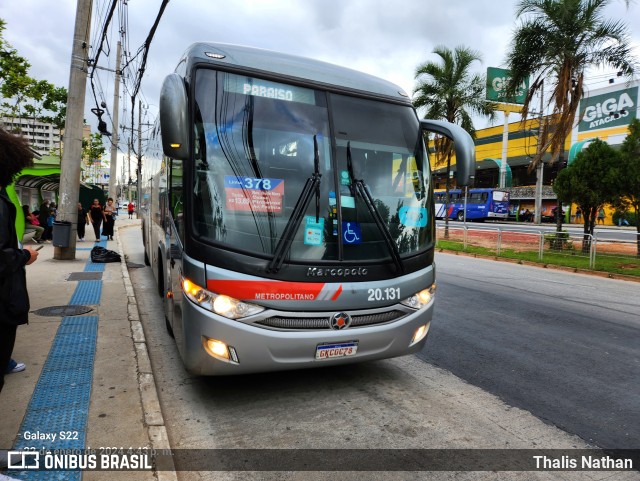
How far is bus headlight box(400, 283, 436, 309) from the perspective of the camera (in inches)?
158

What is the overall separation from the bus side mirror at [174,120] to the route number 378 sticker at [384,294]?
1.88 m

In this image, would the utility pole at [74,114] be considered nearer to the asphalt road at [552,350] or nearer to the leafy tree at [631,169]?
the asphalt road at [552,350]

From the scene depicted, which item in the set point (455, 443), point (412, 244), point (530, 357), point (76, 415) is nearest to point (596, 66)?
point (530, 357)

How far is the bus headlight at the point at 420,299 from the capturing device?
4.00 meters

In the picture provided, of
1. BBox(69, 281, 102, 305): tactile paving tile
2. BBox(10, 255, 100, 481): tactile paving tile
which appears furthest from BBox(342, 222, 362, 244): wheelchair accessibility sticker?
BBox(69, 281, 102, 305): tactile paving tile

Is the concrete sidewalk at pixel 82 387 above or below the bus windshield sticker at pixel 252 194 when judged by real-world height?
below

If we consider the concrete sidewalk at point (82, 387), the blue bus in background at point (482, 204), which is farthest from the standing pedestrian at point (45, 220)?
the blue bus in background at point (482, 204)

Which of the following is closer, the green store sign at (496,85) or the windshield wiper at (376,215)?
the windshield wiper at (376,215)

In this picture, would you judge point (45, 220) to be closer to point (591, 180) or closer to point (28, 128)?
point (591, 180)

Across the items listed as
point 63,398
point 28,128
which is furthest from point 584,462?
point 28,128

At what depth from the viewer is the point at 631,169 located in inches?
582

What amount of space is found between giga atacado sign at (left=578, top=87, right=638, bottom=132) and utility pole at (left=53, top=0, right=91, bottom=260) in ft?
108

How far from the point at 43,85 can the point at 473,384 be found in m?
24.3

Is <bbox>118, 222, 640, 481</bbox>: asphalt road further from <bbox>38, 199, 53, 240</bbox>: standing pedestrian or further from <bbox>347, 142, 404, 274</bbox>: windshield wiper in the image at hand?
<bbox>38, 199, 53, 240</bbox>: standing pedestrian
